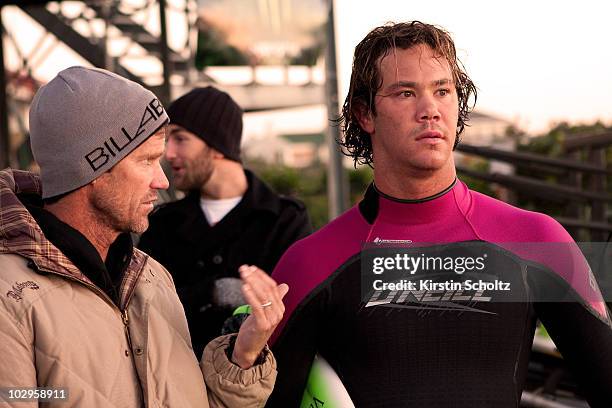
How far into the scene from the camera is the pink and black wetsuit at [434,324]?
2.42 meters

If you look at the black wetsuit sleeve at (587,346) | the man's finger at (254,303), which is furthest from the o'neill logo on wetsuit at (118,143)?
the black wetsuit sleeve at (587,346)

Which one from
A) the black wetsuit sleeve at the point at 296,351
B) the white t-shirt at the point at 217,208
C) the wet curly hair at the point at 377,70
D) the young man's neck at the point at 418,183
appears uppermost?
the wet curly hair at the point at 377,70

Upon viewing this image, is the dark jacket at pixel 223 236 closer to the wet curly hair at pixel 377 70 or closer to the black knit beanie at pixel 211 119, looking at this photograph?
the black knit beanie at pixel 211 119

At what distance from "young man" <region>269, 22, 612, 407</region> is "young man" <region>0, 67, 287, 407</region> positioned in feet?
1.10

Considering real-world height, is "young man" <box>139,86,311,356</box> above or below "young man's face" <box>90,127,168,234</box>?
below

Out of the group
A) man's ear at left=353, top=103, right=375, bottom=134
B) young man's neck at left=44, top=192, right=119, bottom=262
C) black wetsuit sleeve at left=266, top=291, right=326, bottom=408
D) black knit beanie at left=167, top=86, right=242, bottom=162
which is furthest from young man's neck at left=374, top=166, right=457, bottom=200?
black knit beanie at left=167, top=86, right=242, bottom=162

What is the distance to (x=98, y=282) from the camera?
2.09 m

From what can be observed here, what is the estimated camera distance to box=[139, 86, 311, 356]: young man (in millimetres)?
3693

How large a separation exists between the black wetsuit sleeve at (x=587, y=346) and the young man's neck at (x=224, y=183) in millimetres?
1975

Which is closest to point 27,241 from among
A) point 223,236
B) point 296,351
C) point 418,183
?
point 296,351

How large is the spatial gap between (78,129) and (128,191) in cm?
19

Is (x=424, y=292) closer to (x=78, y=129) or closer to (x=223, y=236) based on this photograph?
(x=78, y=129)

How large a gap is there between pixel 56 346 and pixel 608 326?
1.40 metres

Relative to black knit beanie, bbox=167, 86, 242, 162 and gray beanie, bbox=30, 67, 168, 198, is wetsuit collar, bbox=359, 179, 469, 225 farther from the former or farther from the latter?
black knit beanie, bbox=167, 86, 242, 162
